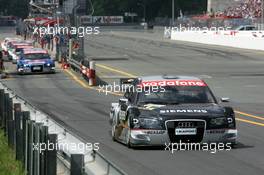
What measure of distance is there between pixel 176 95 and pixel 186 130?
142cm

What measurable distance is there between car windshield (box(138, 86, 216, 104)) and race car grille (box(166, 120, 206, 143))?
39.4 inches

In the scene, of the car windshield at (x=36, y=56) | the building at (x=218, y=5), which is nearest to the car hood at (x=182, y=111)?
the car windshield at (x=36, y=56)

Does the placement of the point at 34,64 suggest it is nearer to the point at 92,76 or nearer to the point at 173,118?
the point at 92,76

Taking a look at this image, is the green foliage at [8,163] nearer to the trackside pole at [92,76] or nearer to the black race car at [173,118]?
the black race car at [173,118]

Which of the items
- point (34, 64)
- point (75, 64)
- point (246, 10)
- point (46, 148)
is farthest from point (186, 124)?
point (246, 10)

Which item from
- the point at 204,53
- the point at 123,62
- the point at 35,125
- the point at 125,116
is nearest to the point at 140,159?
the point at 125,116

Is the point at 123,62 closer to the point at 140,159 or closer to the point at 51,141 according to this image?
the point at 140,159

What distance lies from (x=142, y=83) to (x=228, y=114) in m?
2.11

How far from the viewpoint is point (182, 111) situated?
1419cm

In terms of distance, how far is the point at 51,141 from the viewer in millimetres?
A: 8211

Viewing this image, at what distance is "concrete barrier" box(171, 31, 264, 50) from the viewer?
2598 inches

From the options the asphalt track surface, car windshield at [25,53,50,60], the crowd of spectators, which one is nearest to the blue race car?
car windshield at [25,53,50,60]

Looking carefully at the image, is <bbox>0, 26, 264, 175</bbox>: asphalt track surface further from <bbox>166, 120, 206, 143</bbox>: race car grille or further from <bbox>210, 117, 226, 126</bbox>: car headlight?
<bbox>210, 117, 226, 126</bbox>: car headlight

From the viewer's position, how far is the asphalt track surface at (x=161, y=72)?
12883mm
